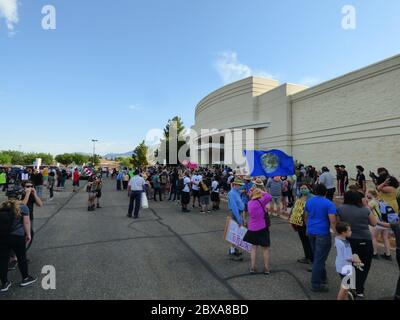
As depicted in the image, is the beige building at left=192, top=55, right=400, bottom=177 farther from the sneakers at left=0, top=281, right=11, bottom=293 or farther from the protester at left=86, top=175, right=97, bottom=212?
the sneakers at left=0, top=281, right=11, bottom=293

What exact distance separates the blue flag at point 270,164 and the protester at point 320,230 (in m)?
6.49

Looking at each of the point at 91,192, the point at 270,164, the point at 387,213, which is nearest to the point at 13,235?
the point at 387,213

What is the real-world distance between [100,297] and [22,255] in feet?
5.12

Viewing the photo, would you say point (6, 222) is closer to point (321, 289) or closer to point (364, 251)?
point (321, 289)

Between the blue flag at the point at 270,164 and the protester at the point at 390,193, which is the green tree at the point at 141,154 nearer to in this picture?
the blue flag at the point at 270,164

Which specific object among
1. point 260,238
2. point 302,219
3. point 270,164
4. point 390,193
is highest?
point 270,164

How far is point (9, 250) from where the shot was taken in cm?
450

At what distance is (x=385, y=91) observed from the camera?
1658 centimetres

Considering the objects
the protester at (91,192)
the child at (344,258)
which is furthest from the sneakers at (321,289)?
the protester at (91,192)

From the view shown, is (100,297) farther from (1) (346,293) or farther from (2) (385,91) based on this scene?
(2) (385,91)

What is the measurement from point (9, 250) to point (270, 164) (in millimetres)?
9186

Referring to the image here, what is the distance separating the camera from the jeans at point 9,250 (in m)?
4.37

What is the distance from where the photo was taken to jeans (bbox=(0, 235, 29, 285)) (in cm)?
437

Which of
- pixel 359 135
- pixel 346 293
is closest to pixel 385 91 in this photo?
pixel 359 135
